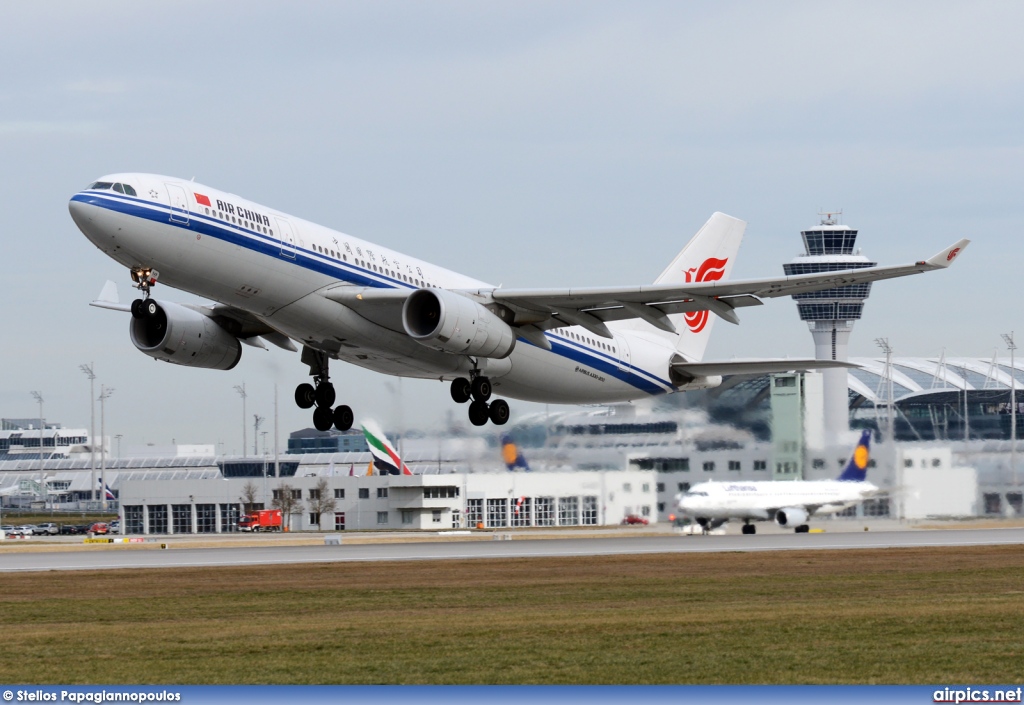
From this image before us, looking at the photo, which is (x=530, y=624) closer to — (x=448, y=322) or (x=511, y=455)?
(x=448, y=322)

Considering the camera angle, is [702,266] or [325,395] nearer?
[325,395]

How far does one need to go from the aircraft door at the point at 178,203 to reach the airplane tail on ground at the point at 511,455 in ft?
76.9

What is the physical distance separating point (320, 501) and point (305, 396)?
5907cm

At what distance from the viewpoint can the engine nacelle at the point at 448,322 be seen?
→ 34.8 m

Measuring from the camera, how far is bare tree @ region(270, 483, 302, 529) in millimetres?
94562

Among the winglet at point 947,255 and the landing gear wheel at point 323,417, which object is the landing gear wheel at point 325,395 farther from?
the winglet at point 947,255

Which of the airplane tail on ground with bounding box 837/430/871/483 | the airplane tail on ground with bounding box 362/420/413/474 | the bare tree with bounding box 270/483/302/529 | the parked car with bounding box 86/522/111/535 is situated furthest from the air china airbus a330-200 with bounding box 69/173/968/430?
the parked car with bounding box 86/522/111/535

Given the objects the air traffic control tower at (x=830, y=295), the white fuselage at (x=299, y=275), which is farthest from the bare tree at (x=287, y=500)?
the air traffic control tower at (x=830, y=295)

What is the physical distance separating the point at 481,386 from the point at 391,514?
5870 cm

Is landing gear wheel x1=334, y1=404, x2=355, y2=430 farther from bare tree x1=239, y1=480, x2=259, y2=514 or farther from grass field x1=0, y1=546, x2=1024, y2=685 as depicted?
bare tree x1=239, y1=480, x2=259, y2=514

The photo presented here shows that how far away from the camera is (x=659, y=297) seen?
120 ft

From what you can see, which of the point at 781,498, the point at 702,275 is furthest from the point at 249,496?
the point at 702,275

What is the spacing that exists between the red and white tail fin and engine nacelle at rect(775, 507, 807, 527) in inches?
417

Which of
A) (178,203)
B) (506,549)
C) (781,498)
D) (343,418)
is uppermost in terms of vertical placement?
(178,203)
